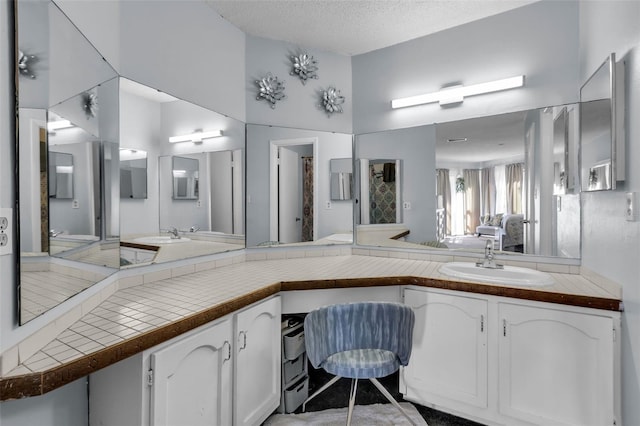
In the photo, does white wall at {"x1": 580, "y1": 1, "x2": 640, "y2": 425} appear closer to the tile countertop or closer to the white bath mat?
the tile countertop

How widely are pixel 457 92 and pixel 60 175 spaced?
86.7 inches

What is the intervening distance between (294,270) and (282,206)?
1.84 ft

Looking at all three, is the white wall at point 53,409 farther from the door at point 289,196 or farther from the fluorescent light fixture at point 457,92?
the fluorescent light fixture at point 457,92

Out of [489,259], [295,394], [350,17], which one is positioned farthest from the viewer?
[350,17]

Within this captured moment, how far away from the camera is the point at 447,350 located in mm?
1837

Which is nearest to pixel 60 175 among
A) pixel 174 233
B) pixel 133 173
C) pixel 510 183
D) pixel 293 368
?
pixel 133 173

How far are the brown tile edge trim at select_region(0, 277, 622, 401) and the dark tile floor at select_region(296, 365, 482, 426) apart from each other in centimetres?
74

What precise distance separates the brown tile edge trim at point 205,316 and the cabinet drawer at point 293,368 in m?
0.49

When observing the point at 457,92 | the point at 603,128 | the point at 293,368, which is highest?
the point at 457,92

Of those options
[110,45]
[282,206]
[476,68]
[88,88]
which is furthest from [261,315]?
[476,68]

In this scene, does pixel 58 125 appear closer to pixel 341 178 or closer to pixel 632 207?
pixel 341 178

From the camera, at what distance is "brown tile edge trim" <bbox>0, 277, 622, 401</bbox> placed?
31.5 inches

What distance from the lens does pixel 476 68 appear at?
2.23 m

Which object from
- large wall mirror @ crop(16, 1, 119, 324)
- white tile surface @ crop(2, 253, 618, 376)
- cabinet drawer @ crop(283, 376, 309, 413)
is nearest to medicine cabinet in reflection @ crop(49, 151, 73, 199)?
large wall mirror @ crop(16, 1, 119, 324)
